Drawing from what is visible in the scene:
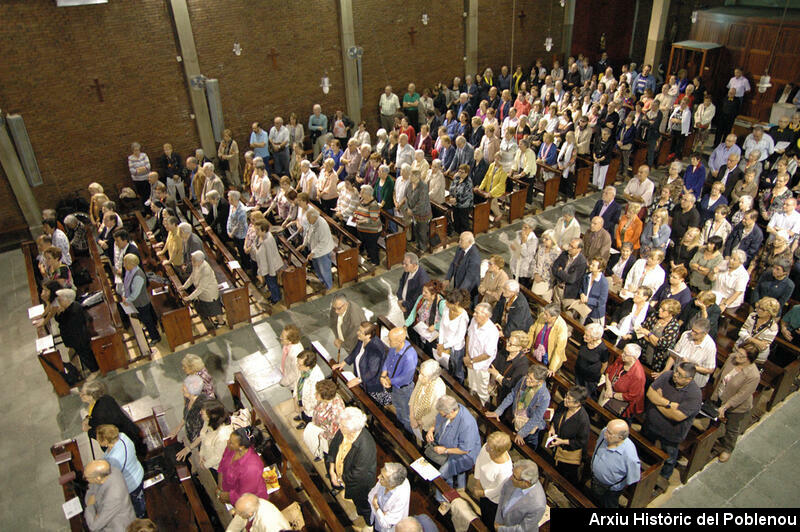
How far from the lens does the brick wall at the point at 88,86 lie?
35.9 ft

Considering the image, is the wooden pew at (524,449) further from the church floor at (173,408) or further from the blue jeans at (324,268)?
the blue jeans at (324,268)

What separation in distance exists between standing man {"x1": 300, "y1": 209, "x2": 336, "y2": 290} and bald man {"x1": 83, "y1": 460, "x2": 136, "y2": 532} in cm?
446

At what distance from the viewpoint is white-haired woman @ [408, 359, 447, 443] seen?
5184mm

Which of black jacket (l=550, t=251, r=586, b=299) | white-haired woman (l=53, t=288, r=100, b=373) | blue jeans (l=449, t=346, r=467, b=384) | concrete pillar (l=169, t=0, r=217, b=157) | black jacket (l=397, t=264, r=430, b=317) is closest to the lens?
blue jeans (l=449, t=346, r=467, b=384)

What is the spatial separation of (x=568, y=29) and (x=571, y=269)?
544 inches

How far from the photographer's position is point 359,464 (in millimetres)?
4785

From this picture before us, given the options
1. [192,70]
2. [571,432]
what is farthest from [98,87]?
[571,432]

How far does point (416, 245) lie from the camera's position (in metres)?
10.4

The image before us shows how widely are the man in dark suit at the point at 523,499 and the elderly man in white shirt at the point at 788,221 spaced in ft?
19.5

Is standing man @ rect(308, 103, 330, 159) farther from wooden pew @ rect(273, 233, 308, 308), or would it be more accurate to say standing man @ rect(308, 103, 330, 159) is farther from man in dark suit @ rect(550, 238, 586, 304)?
man in dark suit @ rect(550, 238, 586, 304)

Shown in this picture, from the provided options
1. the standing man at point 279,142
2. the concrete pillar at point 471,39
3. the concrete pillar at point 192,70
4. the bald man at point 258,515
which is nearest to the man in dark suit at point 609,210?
the bald man at point 258,515

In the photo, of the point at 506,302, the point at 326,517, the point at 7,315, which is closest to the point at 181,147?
the point at 7,315

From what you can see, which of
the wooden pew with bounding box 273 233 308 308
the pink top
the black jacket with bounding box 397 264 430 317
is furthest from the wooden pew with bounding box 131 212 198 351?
the pink top

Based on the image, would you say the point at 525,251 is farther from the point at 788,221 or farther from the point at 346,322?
the point at 788,221
